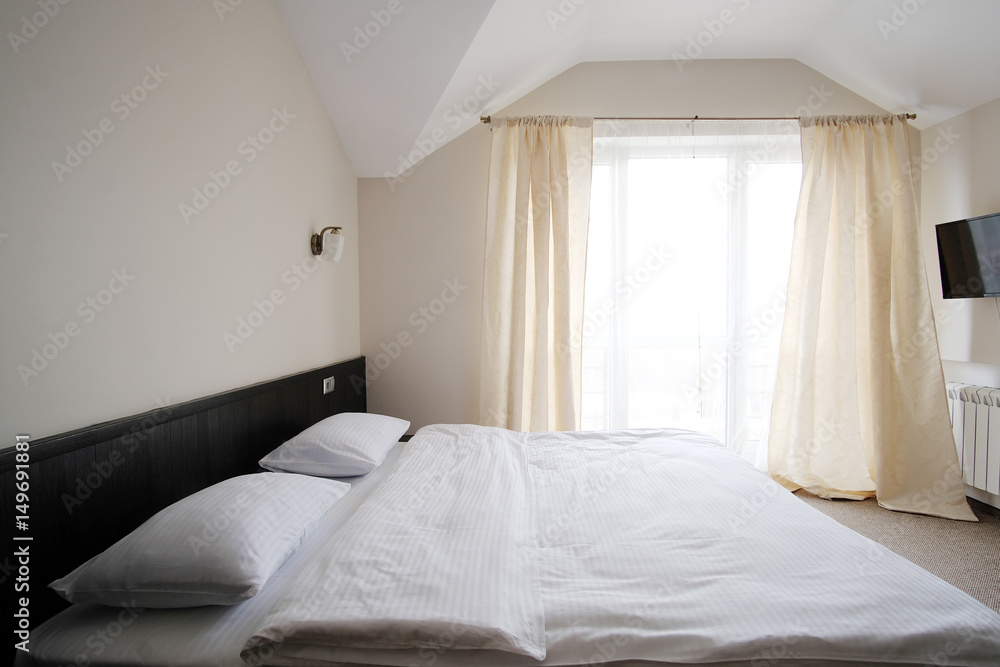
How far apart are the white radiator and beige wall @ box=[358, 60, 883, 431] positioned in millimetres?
1943

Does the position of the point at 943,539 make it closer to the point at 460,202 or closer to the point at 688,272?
the point at 688,272

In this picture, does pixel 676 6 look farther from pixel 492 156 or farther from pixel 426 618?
pixel 426 618

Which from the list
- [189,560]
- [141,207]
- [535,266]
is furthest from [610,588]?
[535,266]

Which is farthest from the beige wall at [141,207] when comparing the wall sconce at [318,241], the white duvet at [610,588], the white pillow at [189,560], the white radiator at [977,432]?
the white radiator at [977,432]

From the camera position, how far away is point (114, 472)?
1.21 m

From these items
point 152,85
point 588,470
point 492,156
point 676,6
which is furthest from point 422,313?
point 676,6

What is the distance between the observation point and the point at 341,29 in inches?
88.3

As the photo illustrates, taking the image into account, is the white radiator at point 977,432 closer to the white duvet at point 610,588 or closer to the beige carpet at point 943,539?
the beige carpet at point 943,539

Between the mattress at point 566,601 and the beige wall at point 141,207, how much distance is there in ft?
1.90

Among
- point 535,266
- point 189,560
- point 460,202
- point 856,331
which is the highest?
point 460,202

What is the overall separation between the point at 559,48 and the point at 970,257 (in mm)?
2649

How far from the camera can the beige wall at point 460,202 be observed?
3248mm

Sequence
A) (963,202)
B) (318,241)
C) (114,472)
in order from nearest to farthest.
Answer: (114,472) → (318,241) → (963,202)

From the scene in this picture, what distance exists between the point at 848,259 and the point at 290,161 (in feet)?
11.1
